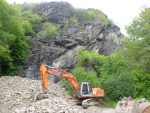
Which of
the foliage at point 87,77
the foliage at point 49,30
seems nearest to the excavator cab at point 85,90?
the foliage at point 87,77

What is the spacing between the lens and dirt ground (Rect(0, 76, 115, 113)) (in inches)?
840

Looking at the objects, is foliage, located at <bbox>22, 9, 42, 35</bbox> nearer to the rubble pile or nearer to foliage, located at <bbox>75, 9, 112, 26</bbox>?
foliage, located at <bbox>75, 9, 112, 26</bbox>

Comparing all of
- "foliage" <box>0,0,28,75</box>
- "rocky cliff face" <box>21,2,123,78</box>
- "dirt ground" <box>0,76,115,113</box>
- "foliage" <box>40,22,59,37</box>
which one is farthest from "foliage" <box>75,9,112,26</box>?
"dirt ground" <box>0,76,115,113</box>

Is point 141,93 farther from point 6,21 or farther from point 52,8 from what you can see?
point 52,8

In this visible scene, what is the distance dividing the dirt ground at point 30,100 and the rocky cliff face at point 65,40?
62.2 feet

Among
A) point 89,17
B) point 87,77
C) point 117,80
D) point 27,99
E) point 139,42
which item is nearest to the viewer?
point 27,99

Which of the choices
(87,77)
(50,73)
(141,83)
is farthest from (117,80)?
(50,73)

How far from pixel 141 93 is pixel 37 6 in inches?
1552

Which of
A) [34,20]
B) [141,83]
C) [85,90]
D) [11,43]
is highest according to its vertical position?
[34,20]

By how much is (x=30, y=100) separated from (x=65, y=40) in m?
28.3

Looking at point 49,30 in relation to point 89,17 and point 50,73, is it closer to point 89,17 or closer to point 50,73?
point 89,17

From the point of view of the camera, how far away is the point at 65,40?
53125mm

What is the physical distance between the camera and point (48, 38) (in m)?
54.5

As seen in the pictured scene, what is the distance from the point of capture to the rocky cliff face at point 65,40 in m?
51.5
